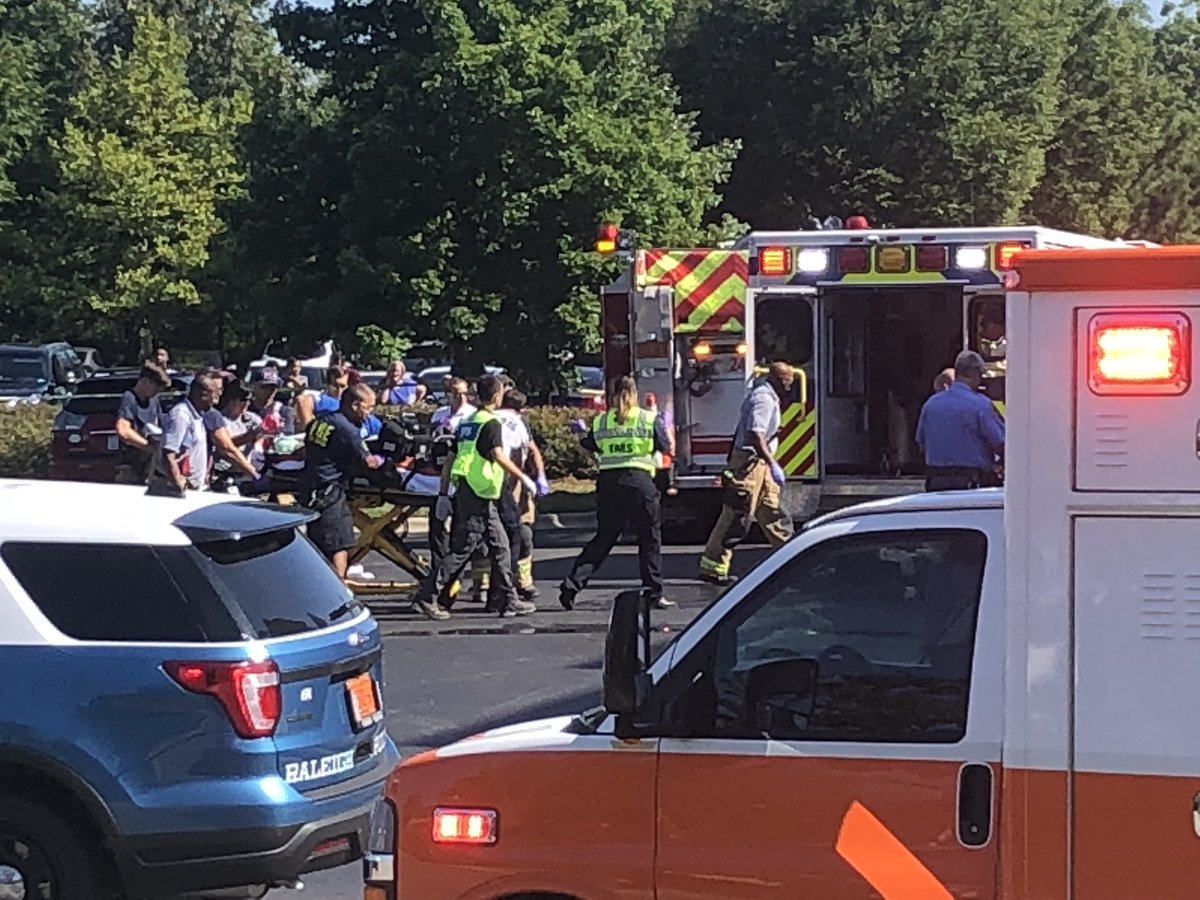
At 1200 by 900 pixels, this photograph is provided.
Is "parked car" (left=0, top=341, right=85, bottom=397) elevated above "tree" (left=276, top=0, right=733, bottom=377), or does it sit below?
below

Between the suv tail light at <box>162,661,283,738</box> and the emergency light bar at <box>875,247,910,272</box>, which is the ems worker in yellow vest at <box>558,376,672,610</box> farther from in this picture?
the suv tail light at <box>162,661,283,738</box>

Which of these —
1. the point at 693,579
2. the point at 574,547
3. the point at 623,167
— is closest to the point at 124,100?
the point at 623,167

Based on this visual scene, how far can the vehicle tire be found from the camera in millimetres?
6020

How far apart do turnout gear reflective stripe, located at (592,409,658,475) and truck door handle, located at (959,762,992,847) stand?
9.30 m

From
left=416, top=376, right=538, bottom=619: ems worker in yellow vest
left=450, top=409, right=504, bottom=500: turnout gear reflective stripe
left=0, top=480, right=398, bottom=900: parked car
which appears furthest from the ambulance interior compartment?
left=0, top=480, right=398, bottom=900: parked car

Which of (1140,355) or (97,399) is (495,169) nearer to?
(97,399)

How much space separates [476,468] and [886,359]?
4613mm

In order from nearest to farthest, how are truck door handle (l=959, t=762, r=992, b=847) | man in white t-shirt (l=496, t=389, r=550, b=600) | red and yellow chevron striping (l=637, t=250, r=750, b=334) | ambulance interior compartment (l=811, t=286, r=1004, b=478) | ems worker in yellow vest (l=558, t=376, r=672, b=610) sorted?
truck door handle (l=959, t=762, r=992, b=847), ems worker in yellow vest (l=558, t=376, r=672, b=610), man in white t-shirt (l=496, t=389, r=550, b=600), ambulance interior compartment (l=811, t=286, r=1004, b=478), red and yellow chevron striping (l=637, t=250, r=750, b=334)

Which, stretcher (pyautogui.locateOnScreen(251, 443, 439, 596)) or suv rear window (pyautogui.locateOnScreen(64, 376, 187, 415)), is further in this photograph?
suv rear window (pyautogui.locateOnScreen(64, 376, 187, 415))

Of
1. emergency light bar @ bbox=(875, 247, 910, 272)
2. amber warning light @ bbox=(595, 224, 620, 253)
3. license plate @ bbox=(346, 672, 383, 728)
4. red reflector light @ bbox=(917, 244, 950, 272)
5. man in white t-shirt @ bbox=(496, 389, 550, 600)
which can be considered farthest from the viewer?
amber warning light @ bbox=(595, 224, 620, 253)

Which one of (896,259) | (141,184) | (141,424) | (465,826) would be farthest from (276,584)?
(141,184)

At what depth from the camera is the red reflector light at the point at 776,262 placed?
15.5m

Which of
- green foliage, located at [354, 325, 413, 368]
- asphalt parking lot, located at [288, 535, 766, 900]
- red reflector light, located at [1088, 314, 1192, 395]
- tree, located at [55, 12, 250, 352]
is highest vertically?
tree, located at [55, 12, 250, 352]

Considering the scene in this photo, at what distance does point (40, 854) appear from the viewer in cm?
604
